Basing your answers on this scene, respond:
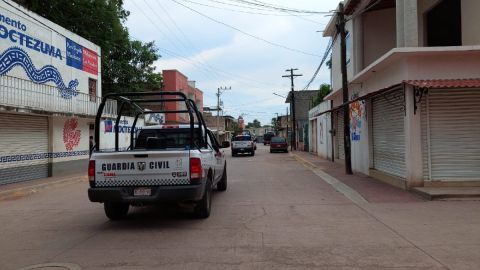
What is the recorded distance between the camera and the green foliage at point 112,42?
33688 mm

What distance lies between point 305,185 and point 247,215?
587 centimetres

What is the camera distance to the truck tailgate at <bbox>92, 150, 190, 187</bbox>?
8.31 m

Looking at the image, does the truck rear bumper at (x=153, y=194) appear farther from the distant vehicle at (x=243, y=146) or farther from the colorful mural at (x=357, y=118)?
the distant vehicle at (x=243, y=146)

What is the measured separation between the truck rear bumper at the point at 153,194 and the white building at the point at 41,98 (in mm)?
9805

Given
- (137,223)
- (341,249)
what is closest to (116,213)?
(137,223)

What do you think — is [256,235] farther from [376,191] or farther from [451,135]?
[451,135]

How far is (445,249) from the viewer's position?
6.63 meters

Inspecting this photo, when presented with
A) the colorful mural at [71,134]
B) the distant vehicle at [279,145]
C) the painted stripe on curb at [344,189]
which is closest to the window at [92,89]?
the colorful mural at [71,134]

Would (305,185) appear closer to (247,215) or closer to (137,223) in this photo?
(247,215)

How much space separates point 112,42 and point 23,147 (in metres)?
20.7

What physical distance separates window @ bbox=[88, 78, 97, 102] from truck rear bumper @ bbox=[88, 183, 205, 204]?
18.1 metres

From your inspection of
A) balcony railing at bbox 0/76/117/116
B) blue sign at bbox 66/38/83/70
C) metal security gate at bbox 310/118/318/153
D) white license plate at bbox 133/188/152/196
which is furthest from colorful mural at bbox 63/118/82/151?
metal security gate at bbox 310/118/318/153

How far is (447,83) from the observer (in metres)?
12.1

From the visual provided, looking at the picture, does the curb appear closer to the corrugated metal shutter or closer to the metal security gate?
the corrugated metal shutter
